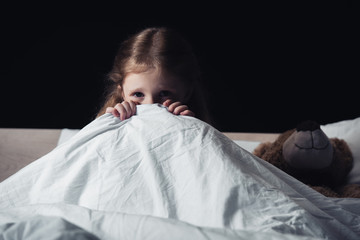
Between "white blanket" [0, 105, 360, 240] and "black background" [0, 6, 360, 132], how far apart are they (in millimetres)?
1113

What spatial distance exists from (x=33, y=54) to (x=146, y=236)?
1.62 metres

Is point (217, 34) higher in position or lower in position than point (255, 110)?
higher

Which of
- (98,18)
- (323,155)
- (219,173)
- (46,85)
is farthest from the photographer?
(46,85)

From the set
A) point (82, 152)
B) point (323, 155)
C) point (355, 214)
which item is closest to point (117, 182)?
point (82, 152)

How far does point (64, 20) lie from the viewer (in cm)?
182

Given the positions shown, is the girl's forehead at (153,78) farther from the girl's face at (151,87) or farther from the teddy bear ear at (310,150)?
the teddy bear ear at (310,150)

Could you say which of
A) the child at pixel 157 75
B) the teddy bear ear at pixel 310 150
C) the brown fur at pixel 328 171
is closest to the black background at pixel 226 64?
the child at pixel 157 75

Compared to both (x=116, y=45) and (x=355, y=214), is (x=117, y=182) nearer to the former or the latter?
(x=355, y=214)

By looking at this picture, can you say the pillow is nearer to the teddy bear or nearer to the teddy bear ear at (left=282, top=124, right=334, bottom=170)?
the teddy bear

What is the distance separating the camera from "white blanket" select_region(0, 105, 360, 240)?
0.51 meters

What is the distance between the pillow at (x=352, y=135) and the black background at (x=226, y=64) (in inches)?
21.1

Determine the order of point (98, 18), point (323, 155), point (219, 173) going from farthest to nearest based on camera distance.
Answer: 1. point (98, 18)
2. point (323, 155)
3. point (219, 173)

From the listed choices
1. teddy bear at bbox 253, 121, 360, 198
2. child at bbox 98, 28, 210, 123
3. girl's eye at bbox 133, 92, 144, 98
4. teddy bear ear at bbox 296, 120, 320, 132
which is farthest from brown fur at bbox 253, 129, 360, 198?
girl's eye at bbox 133, 92, 144, 98

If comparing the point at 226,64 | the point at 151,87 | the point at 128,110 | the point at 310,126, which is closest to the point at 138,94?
the point at 151,87
